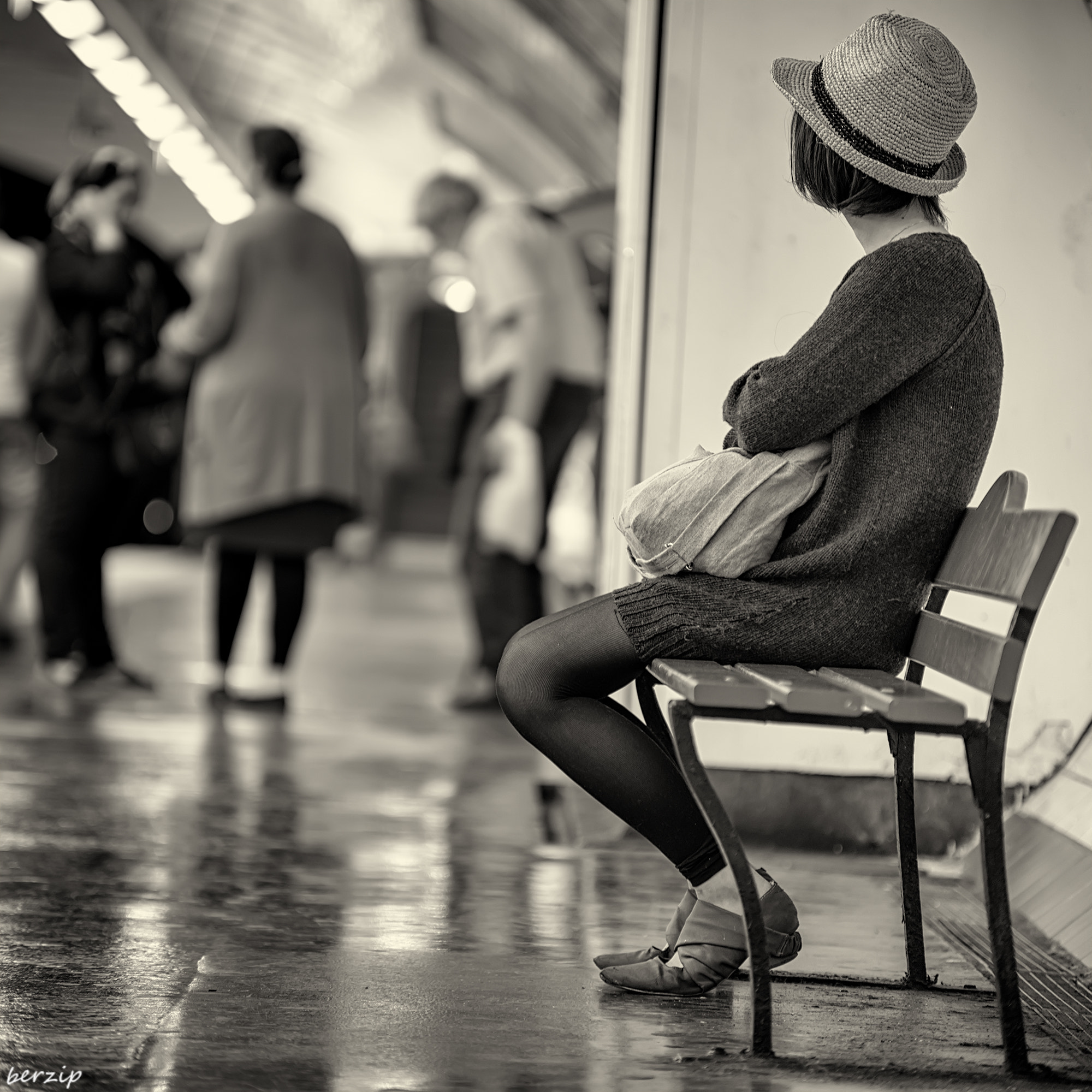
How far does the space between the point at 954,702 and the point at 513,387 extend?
376cm

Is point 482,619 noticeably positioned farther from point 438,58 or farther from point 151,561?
point 438,58

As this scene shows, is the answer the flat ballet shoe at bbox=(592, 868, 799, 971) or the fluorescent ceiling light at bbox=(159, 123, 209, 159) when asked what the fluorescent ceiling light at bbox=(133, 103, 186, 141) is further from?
the flat ballet shoe at bbox=(592, 868, 799, 971)

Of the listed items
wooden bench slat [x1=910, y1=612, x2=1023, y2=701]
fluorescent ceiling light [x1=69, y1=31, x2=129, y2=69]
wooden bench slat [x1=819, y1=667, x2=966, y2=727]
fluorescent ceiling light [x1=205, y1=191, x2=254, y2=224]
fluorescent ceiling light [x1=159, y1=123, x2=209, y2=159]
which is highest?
fluorescent ceiling light [x1=69, y1=31, x2=129, y2=69]

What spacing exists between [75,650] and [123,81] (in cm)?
720

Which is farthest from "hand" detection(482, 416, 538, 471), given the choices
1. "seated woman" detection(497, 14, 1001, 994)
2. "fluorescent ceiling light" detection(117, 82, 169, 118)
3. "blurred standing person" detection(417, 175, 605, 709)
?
"fluorescent ceiling light" detection(117, 82, 169, 118)

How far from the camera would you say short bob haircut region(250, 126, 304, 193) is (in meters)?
5.27

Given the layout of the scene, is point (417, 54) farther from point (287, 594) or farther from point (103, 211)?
point (287, 594)

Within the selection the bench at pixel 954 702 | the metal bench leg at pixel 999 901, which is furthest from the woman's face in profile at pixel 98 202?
the metal bench leg at pixel 999 901

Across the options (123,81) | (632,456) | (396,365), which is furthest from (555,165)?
(632,456)

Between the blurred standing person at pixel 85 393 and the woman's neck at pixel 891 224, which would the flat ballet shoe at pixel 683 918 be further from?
the blurred standing person at pixel 85 393

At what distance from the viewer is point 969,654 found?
81.4 inches

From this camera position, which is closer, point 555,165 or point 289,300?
point 289,300

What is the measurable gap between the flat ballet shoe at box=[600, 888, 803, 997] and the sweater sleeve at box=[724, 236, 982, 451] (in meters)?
0.70

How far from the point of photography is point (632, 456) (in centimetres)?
357
